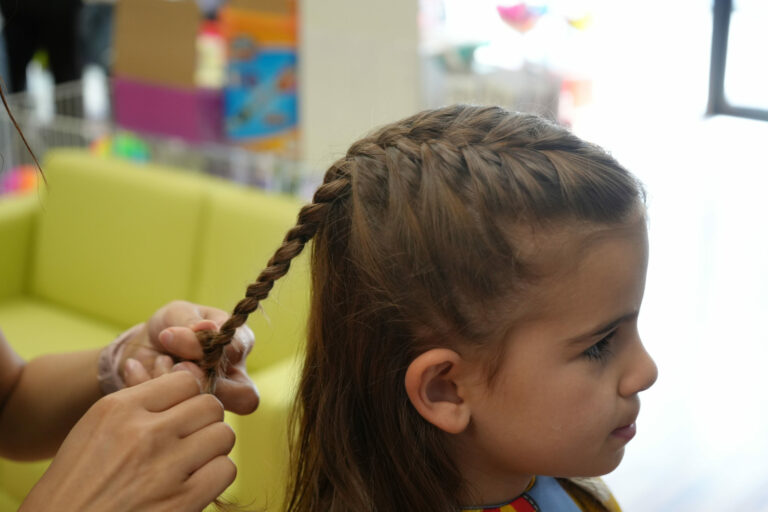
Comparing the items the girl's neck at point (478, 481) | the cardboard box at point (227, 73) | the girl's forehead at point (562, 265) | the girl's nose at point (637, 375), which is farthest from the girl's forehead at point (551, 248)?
the cardboard box at point (227, 73)

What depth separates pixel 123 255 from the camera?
262 centimetres

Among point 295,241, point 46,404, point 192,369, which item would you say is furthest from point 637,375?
point 46,404

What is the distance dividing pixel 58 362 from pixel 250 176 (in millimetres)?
1851

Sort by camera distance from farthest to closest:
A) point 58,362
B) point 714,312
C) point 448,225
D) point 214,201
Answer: point 714,312
point 214,201
point 58,362
point 448,225

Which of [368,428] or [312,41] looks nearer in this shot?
[368,428]

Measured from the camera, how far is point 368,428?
0.92 meters

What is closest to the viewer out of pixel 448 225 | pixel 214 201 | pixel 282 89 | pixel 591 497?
pixel 448 225

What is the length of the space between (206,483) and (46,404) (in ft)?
1.42

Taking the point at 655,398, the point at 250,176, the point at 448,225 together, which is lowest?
the point at 655,398

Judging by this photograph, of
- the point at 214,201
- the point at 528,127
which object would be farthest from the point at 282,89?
the point at 528,127

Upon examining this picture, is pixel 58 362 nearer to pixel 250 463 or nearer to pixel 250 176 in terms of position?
pixel 250 463

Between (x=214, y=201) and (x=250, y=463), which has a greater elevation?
(x=214, y=201)

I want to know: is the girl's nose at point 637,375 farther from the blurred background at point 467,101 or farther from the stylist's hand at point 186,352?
the blurred background at point 467,101

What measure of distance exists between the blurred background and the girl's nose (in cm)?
105
